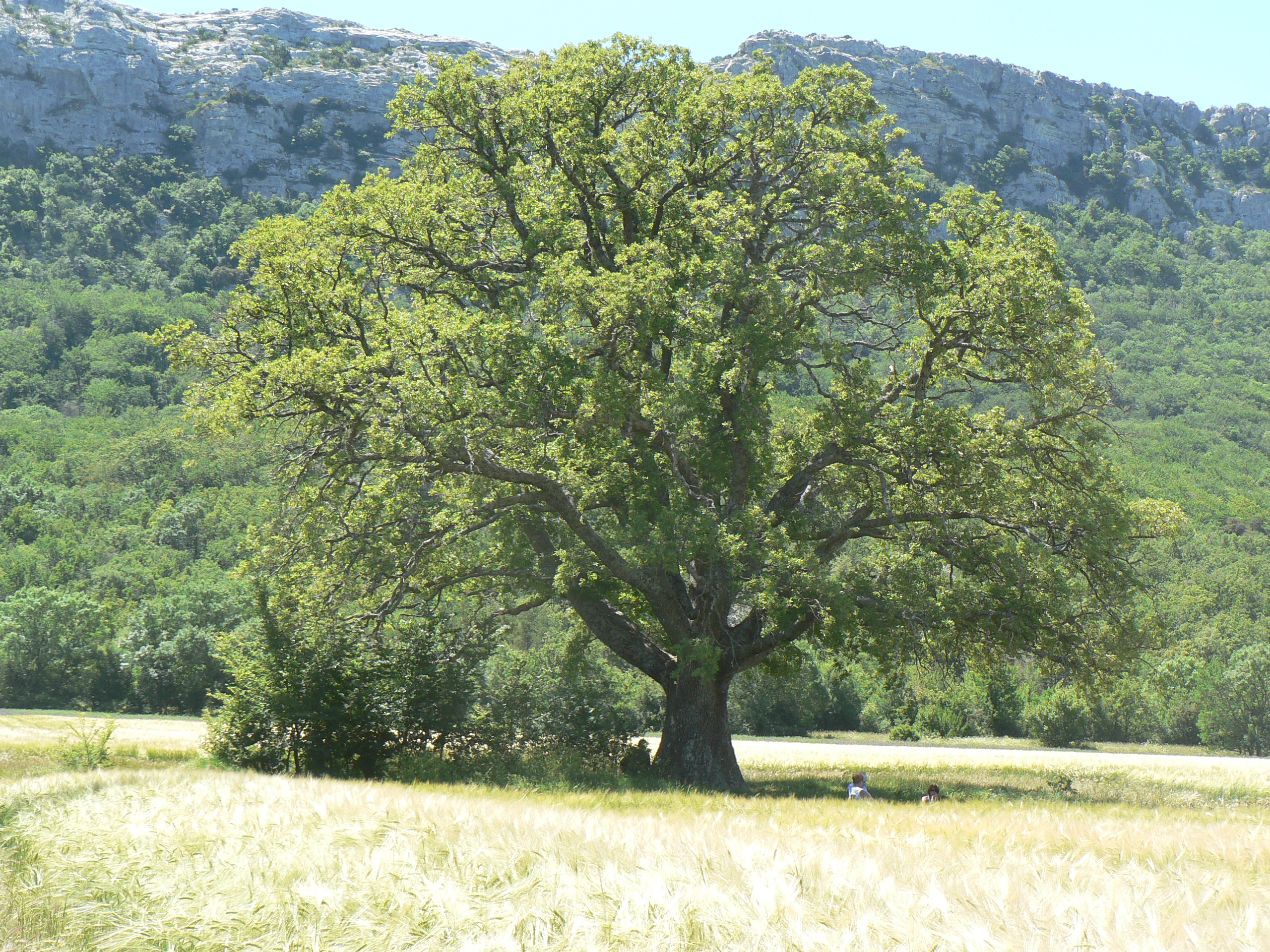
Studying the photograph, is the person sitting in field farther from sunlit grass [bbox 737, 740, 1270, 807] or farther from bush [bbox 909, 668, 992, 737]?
bush [bbox 909, 668, 992, 737]

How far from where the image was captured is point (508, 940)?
516 cm

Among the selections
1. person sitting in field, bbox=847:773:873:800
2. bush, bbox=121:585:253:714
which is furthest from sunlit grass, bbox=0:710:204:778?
bush, bbox=121:585:253:714

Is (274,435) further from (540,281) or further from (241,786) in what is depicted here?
(241,786)

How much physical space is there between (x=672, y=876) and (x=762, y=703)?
55472mm

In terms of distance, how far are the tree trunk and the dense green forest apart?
1572 mm

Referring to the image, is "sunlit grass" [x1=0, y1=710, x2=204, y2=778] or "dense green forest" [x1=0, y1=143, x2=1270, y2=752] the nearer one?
"sunlit grass" [x1=0, y1=710, x2=204, y2=778]

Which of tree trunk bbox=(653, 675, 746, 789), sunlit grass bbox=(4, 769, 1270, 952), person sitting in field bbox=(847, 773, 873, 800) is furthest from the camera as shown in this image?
tree trunk bbox=(653, 675, 746, 789)

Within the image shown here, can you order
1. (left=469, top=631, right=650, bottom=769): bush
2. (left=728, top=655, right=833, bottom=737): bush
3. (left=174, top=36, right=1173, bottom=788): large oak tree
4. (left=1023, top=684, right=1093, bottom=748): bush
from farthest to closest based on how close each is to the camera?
(left=728, top=655, right=833, bottom=737): bush < (left=1023, top=684, right=1093, bottom=748): bush < (left=469, top=631, right=650, bottom=769): bush < (left=174, top=36, right=1173, bottom=788): large oak tree

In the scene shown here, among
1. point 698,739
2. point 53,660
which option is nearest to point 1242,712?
point 698,739

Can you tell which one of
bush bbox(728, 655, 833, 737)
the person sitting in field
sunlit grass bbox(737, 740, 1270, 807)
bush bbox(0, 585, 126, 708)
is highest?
the person sitting in field

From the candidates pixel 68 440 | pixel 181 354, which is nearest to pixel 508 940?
pixel 181 354

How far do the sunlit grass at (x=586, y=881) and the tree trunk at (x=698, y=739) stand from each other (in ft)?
32.9

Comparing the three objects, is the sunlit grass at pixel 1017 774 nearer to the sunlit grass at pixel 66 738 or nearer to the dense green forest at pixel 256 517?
the dense green forest at pixel 256 517

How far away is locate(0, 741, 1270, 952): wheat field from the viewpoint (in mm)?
4820
